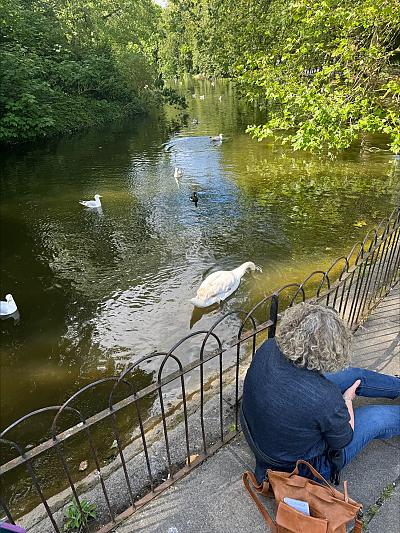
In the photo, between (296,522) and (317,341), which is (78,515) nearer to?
(296,522)

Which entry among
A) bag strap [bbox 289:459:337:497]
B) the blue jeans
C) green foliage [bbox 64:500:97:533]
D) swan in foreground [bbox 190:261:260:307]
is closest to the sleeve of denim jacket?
bag strap [bbox 289:459:337:497]

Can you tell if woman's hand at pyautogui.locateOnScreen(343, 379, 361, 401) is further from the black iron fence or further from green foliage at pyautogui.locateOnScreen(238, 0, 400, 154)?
green foliage at pyautogui.locateOnScreen(238, 0, 400, 154)

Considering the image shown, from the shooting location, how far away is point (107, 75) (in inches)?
958

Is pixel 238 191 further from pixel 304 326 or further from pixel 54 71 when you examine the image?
pixel 54 71

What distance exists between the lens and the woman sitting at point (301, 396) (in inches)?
80.1

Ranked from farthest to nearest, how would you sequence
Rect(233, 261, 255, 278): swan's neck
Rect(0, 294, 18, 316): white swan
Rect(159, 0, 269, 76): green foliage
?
Rect(159, 0, 269, 76): green foliage
Rect(233, 261, 255, 278): swan's neck
Rect(0, 294, 18, 316): white swan

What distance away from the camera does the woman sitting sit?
2035 mm

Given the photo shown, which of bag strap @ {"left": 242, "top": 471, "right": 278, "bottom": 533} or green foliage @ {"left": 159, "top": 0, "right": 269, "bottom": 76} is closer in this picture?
bag strap @ {"left": 242, "top": 471, "right": 278, "bottom": 533}

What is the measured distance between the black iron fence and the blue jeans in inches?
25.3

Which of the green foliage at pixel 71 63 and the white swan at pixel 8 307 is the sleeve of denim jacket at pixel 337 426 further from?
the green foliage at pixel 71 63

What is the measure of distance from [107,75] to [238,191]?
739 inches

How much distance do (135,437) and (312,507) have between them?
222 centimetres

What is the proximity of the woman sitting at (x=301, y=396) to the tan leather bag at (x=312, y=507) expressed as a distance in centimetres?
13

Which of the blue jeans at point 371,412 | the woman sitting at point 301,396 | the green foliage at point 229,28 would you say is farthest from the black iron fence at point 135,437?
the green foliage at point 229,28
